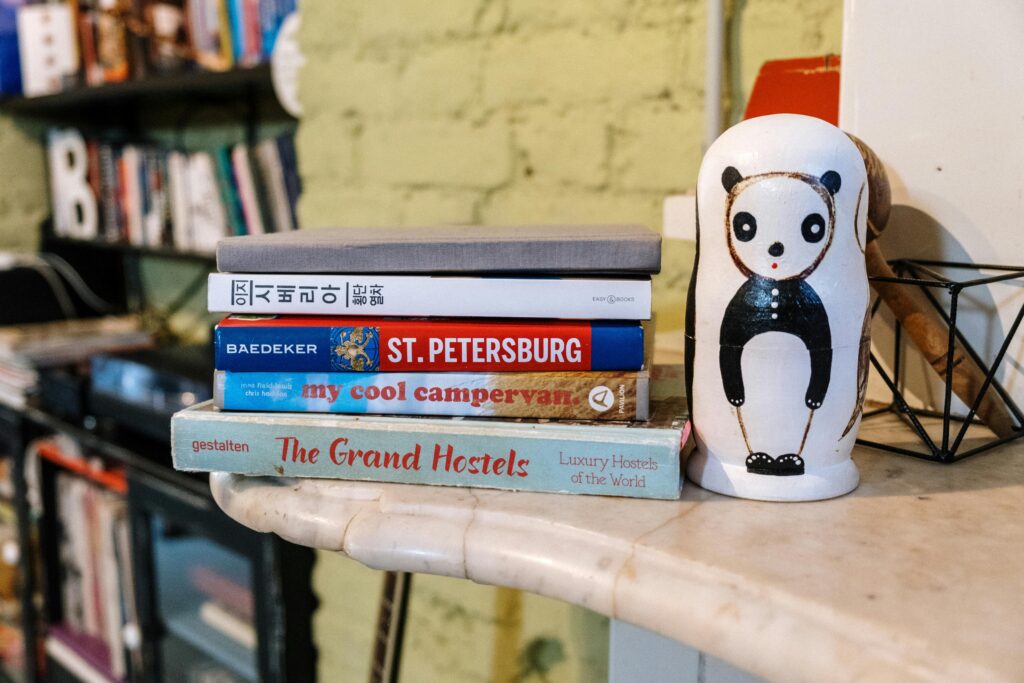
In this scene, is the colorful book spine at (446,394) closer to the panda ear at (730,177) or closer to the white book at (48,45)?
the panda ear at (730,177)

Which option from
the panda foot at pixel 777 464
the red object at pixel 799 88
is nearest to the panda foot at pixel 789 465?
the panda foot at pixel 777 464

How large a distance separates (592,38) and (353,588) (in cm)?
88

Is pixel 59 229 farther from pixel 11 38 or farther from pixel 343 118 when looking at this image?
pixel 343 118

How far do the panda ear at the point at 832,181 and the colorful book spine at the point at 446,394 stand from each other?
0.16 metres

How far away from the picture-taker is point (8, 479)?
201 cm

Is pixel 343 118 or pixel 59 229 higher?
pixel 343 118

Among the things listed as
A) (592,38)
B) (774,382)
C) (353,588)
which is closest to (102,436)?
(353,588)

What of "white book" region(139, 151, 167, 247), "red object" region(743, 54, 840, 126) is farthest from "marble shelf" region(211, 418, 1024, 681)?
"white book" region(139, 151, 167, 247)

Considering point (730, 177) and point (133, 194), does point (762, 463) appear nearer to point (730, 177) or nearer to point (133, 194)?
point (730, 177)

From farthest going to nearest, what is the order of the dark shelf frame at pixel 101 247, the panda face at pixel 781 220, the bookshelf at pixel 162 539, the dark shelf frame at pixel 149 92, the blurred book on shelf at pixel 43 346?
the dark shelf frame at pixel 101 247
the blurred book on shelf at pixel 43 346
the dark shelf frame at pixel 149 92
the bookshelf at pixel 162 539
the panda face at pixel 781 220

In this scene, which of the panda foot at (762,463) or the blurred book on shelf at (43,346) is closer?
the panda foot at (762,463)

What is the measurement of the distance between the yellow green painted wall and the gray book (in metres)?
0.47

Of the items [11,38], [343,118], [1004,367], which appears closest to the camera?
[1004,367]

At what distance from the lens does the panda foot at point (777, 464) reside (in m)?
0.53
